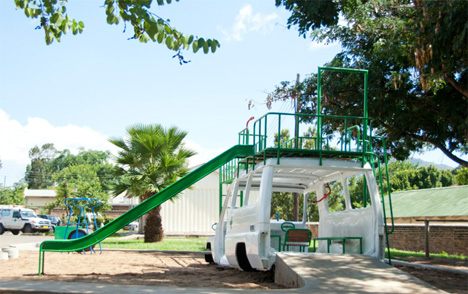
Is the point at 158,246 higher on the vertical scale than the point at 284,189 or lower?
lower

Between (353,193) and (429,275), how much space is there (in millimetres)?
42399

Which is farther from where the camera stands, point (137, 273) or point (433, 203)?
point (433, 203)

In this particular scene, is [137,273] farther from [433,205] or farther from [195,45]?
[433,205]

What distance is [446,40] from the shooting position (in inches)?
476

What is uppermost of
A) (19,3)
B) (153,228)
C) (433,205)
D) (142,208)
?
(19,3)

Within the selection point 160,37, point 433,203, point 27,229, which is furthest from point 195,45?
point 27,229

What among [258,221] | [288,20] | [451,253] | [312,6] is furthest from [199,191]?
[258,221]

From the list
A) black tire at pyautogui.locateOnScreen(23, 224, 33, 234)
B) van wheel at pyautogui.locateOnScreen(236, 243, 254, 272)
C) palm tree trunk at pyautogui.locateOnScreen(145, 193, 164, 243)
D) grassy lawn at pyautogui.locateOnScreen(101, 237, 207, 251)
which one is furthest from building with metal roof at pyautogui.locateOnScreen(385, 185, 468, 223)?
black tire at pyautogui.locateOnScreen(23, 224, 33, 234)

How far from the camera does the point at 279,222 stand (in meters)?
12.8

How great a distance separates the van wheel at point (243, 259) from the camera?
408 inches

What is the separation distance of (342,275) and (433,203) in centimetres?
1988

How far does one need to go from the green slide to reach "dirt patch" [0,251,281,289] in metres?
0.59

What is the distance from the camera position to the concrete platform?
746 cm

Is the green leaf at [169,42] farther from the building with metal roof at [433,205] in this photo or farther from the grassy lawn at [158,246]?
the building with metal roof at [433,205]
